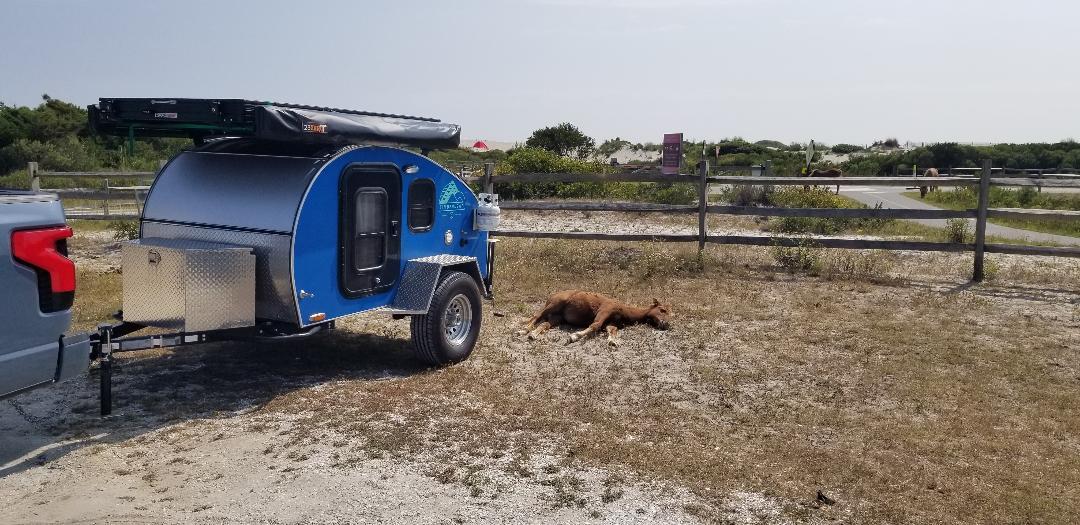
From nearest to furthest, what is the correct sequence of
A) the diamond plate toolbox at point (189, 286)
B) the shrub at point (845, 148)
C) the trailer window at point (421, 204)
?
the diamond plate toolbox at point (189, 286) → the trailer window at point (421, 204) → the shrub at point (845, 148)

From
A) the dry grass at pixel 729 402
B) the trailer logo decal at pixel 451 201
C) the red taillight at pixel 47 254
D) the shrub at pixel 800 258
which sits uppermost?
the trailer logo decal at pixel 451 201

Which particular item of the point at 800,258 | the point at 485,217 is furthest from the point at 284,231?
the point at 800,258

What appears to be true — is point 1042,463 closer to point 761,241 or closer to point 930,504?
point 930,504

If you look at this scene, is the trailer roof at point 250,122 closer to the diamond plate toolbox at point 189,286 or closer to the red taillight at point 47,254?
the diamond plate toolbox at point 189,286

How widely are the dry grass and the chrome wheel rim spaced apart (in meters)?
0.25

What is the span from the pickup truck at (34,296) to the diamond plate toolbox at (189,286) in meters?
1.26

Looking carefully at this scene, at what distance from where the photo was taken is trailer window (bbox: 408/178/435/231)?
7191 millimetres

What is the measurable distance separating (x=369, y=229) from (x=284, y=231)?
0.90 m

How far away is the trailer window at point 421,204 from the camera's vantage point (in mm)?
7191

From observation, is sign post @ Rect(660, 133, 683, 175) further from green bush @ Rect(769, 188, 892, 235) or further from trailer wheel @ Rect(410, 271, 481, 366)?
trailer wheel @ Rect(410, 271, 481, 366)

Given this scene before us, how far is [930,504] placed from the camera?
4.41 meters

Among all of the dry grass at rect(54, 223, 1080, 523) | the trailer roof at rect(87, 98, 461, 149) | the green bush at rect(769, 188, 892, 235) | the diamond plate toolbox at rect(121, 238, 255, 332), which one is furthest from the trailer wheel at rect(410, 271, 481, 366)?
the green bush at rect(769, 188, 892, 235)

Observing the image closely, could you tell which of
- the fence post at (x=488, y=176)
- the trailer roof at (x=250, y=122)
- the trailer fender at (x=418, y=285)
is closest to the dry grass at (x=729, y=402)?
the trailer fender at (x=418, y=285)

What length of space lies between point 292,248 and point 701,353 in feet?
12.4
